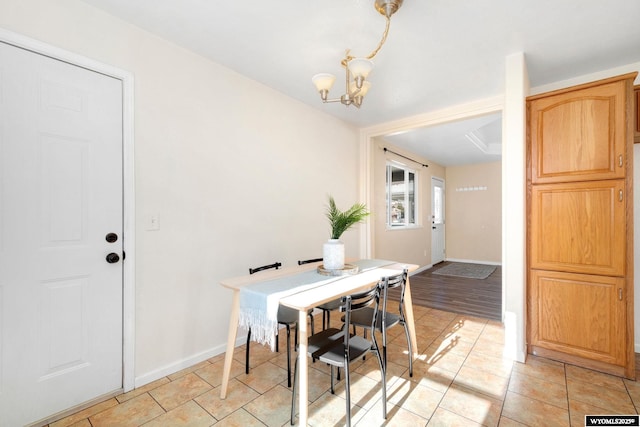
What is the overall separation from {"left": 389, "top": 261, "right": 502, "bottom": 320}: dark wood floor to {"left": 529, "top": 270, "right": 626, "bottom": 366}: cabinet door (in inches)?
40.1

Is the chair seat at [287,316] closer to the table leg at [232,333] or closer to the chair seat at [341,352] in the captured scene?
the table leg at [232,333]

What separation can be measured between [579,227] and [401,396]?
6.12ft

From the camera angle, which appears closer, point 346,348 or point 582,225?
point 346,348

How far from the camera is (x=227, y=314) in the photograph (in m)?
2.60

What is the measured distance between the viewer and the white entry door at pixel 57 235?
5.22 feet

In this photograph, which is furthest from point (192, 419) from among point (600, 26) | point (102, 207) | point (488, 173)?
point (488, 173)

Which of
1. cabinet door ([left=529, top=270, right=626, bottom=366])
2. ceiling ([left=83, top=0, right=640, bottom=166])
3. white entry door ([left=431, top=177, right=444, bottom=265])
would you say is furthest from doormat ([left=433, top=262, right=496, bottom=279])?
ceiling ([left=83, top=0, right=640, bottom=166])

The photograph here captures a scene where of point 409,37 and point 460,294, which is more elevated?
point 409,37

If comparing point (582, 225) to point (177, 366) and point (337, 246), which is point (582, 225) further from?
point (177, 366)

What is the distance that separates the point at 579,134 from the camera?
2.26m

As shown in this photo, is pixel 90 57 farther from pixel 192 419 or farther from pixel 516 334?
pixel 516 334

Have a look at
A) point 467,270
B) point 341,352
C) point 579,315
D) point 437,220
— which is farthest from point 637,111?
point 437,220

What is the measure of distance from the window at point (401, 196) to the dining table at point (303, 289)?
123 inches

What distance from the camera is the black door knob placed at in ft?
6.29
